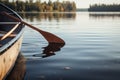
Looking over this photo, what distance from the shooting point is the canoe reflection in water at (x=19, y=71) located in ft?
28.5

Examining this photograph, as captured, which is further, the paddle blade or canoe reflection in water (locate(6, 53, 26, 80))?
the paddle blade

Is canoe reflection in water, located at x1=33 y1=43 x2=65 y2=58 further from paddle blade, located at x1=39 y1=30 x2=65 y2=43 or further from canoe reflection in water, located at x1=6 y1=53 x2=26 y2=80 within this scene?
canoe reflection in water, located at x1=6 y1=53 x2=26 y2=80

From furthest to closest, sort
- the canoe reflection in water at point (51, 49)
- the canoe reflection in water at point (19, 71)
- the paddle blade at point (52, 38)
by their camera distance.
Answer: the paddle blade at point (52, 38)
the canoe reflection in water at point (51, 49)
the canoe reflection in water at point (19, 71)

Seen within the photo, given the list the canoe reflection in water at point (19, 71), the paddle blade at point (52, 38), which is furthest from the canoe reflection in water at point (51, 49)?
the canoe reflection in water at point (19, 71)

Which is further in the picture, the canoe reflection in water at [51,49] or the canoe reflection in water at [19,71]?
the canoe reflection in water at [51,49]

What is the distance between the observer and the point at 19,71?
9.48 meters

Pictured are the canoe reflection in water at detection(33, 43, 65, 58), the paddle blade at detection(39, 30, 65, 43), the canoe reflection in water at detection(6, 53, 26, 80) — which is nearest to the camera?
the canoe reflection in water at detection(6, 53, 26, 80)

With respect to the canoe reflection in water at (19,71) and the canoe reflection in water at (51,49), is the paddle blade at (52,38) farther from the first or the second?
the canoe reflection in water at (19,71)

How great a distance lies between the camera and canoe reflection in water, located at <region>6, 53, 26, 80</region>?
28.5 feet

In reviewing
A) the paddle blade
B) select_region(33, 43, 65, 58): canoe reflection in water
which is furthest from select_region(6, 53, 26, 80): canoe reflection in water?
the paddle blade

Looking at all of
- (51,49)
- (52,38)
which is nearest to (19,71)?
(51,49)

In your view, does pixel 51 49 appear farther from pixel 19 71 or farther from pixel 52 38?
pixel 19 71

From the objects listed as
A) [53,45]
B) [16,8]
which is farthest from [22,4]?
[53,45]

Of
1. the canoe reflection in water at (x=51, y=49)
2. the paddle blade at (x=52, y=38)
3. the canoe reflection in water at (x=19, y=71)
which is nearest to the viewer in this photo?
the canoe reflection in water at (x=19, y=71)
